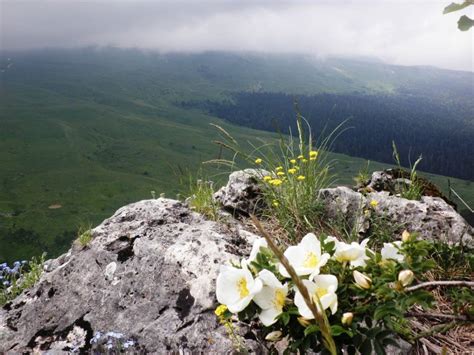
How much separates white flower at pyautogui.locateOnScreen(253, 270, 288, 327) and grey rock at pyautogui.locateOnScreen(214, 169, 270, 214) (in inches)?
171

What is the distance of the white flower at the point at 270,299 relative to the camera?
2.14 metres

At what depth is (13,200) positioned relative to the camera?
17762 cm

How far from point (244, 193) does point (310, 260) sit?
461cm

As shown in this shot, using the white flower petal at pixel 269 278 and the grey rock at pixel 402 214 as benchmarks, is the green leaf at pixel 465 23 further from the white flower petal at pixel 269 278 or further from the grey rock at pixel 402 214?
the grey rock at pixel 402 214

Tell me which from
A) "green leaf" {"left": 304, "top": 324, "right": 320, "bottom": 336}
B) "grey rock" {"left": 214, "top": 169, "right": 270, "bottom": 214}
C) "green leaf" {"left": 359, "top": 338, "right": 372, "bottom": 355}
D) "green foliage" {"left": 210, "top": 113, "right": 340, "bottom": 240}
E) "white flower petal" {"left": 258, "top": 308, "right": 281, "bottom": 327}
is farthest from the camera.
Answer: "grey rock" {"left": 214, "top": 169, "right": 270, "bottom": 214}

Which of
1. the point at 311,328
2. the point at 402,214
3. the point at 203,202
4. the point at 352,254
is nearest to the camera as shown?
the point at 311,328

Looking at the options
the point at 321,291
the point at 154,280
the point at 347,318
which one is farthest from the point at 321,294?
the point at 154,280

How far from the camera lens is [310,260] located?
222 centimetres

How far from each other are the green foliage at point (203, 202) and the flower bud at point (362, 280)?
13.1 ft

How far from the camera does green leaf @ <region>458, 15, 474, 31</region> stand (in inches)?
80.6

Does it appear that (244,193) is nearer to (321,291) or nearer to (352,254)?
(352,254)

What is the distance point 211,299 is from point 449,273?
2774 millimetres

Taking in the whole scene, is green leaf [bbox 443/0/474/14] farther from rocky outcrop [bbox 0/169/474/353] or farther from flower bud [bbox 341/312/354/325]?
rocky outcrop [bbox 0/169/474/353]

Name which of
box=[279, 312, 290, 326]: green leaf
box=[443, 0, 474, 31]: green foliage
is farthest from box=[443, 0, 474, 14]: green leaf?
box=[279, 312, 290, 326]: green leaf
